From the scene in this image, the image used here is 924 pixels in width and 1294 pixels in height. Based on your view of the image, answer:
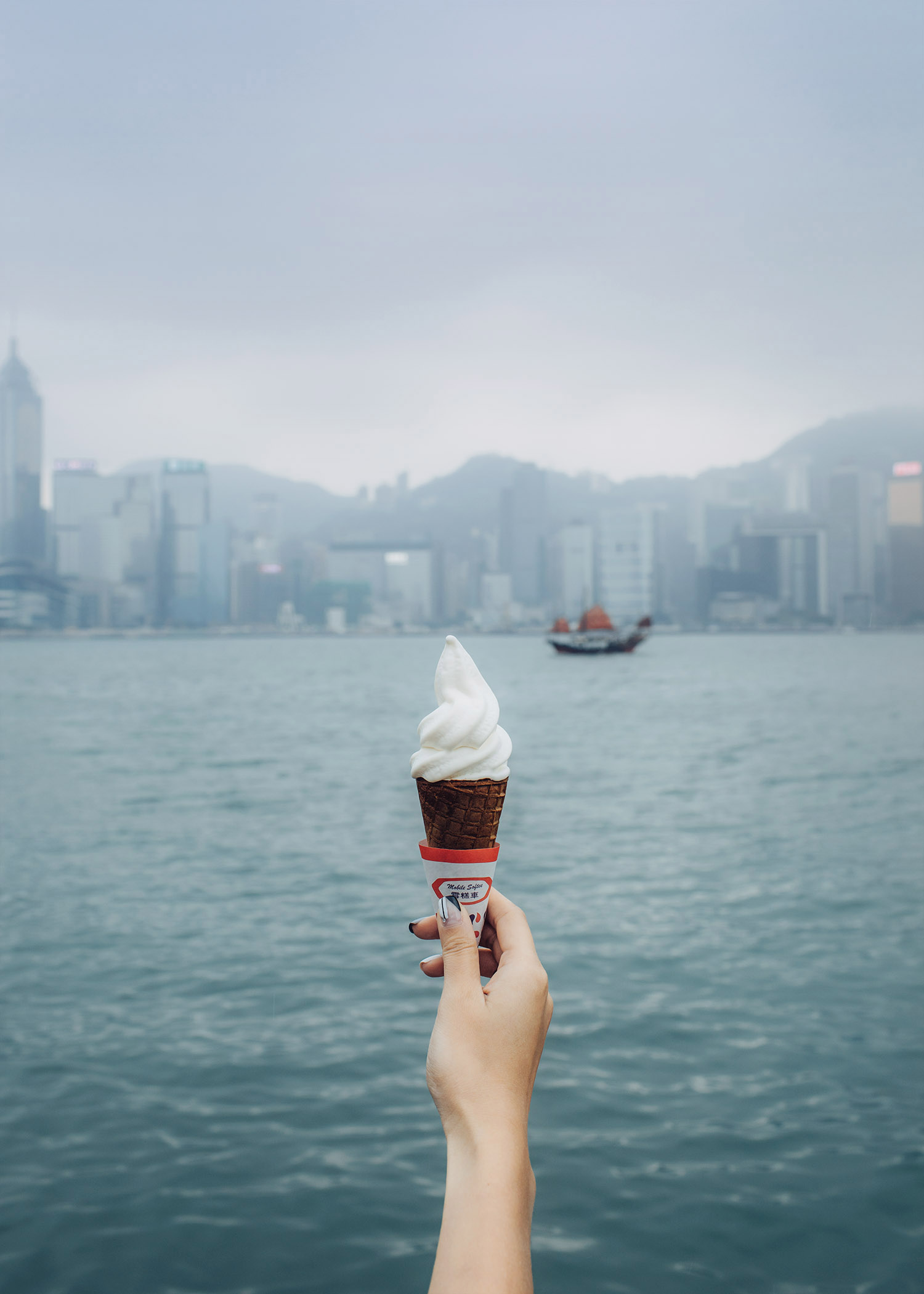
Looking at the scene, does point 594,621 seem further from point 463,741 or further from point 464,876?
point 464,876

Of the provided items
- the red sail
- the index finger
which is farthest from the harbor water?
the red sail

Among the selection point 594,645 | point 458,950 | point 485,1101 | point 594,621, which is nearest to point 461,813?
point 458,950

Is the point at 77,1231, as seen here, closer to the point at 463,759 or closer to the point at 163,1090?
the point at 163,1090

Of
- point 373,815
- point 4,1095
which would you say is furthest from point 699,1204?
point 373,815

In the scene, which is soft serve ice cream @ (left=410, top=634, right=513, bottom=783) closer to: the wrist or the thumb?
the thumb

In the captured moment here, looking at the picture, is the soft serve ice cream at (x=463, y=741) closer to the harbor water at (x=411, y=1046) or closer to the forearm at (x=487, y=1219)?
the forearm at (x=487, y=1219)

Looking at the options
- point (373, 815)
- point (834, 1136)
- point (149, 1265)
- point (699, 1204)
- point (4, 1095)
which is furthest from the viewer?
point (373, 815)
